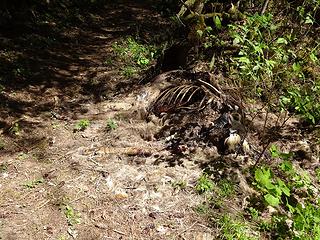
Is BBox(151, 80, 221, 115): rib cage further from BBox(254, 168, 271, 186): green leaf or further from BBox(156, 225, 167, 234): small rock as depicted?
BBox(156, 225, 167, 234): small rock

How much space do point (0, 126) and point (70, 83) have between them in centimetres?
185

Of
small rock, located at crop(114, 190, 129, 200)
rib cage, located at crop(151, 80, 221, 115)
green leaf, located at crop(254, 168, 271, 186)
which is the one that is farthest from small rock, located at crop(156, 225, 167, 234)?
rib cage, located at crop(151, 80, 221, 115)

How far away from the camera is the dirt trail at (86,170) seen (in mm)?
4195

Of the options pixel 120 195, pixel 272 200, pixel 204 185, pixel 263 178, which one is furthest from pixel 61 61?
pixel 272 200

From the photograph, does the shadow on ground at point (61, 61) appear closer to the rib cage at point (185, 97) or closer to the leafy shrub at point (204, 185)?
the rib cage at point (185, 97)

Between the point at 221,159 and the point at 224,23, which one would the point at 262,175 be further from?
the point at 224,23

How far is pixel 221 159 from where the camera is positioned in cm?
501

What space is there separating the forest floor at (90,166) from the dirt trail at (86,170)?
12 mm

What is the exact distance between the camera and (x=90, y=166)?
4.96 meters

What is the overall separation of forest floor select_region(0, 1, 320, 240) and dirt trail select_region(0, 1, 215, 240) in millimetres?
12

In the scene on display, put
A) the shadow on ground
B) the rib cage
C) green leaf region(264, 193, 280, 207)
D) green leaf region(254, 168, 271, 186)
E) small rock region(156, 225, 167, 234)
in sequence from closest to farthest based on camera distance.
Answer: green leaf region(264, 193, 280, 207), green leaf region(254, 168, 271, 186), small rock region(156, 225, 167, 234), the rib cage, the shadow on ground

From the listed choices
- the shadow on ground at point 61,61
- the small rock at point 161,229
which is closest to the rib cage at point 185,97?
the shadow on ground at point 61,61

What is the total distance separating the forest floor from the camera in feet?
13.8

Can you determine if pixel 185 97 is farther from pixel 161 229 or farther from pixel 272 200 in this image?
pixel 272 200
